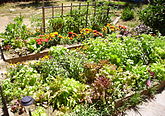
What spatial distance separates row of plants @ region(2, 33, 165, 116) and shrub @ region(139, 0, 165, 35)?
100 inches

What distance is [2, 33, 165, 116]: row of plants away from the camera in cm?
339

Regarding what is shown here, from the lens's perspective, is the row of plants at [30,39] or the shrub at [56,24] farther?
the shrub at [56,24]

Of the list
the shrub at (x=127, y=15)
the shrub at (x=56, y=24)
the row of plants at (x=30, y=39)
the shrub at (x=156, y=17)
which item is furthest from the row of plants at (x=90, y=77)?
the shrub at (x=127, y=15)

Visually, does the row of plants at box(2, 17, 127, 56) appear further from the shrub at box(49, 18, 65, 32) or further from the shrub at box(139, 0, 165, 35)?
the shrub at box(139, 0, 165, 35)

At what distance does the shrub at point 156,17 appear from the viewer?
712cm

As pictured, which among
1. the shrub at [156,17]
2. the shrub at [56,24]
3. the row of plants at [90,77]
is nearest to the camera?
the row of plants at [90,77]

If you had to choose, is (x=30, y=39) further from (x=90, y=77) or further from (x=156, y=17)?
(x=156, y=17)

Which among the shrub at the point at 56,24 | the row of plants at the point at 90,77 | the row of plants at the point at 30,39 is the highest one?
the shrub at the point at 56,24

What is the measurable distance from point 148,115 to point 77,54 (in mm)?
2134

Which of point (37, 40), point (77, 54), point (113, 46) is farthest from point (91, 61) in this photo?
point (37, 40)

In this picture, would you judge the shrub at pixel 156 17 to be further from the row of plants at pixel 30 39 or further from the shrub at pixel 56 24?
the shrub at pixel 56 24

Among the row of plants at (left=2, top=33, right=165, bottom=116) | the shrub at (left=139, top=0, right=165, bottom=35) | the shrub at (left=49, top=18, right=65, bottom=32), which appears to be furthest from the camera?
the shrub at (left=139, top=0, right=165, bottom=35)

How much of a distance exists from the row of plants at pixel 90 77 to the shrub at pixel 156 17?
8.37 ft

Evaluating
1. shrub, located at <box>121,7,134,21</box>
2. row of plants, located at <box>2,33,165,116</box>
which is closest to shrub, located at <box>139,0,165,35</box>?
shrub, located at <box>121,7,134,21</box>
